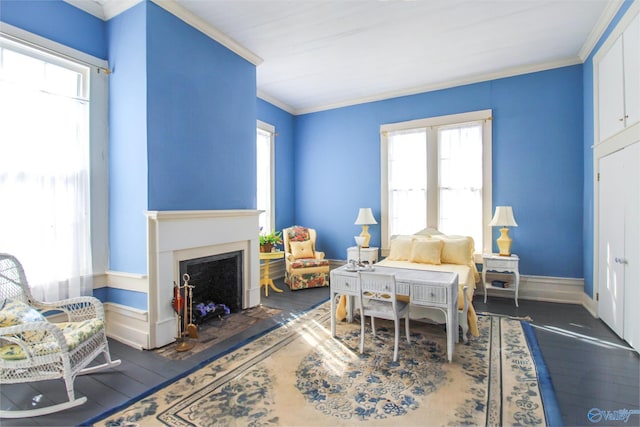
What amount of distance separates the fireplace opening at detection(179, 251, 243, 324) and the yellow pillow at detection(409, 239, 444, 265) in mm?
2495

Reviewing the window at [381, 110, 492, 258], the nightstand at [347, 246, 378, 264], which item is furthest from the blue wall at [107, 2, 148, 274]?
the window at [381, 110, 492, 258]

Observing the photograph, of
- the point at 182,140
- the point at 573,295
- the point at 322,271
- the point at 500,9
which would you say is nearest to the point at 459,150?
the point at 500,9

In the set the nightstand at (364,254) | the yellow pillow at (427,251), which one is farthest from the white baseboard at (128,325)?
the yellow pillow at (427,251)

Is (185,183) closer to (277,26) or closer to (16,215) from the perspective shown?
(16,215)

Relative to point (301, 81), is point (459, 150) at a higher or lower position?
lower

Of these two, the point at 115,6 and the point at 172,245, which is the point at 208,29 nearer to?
the point at 115,6

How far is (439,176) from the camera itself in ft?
17.6

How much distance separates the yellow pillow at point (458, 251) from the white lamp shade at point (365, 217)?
4.55 ft

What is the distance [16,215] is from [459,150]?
18.6 ft

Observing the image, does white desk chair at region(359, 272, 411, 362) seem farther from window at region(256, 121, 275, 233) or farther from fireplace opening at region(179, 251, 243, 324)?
window at region(256, 121, 275, 233)

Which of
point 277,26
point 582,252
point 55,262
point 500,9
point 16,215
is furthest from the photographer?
point 582,252

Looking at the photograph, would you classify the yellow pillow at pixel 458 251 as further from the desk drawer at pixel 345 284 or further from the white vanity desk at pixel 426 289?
the desk drawer at pixel 345 284

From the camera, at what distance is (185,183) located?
3438mm

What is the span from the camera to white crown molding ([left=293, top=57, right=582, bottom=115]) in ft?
15.0
